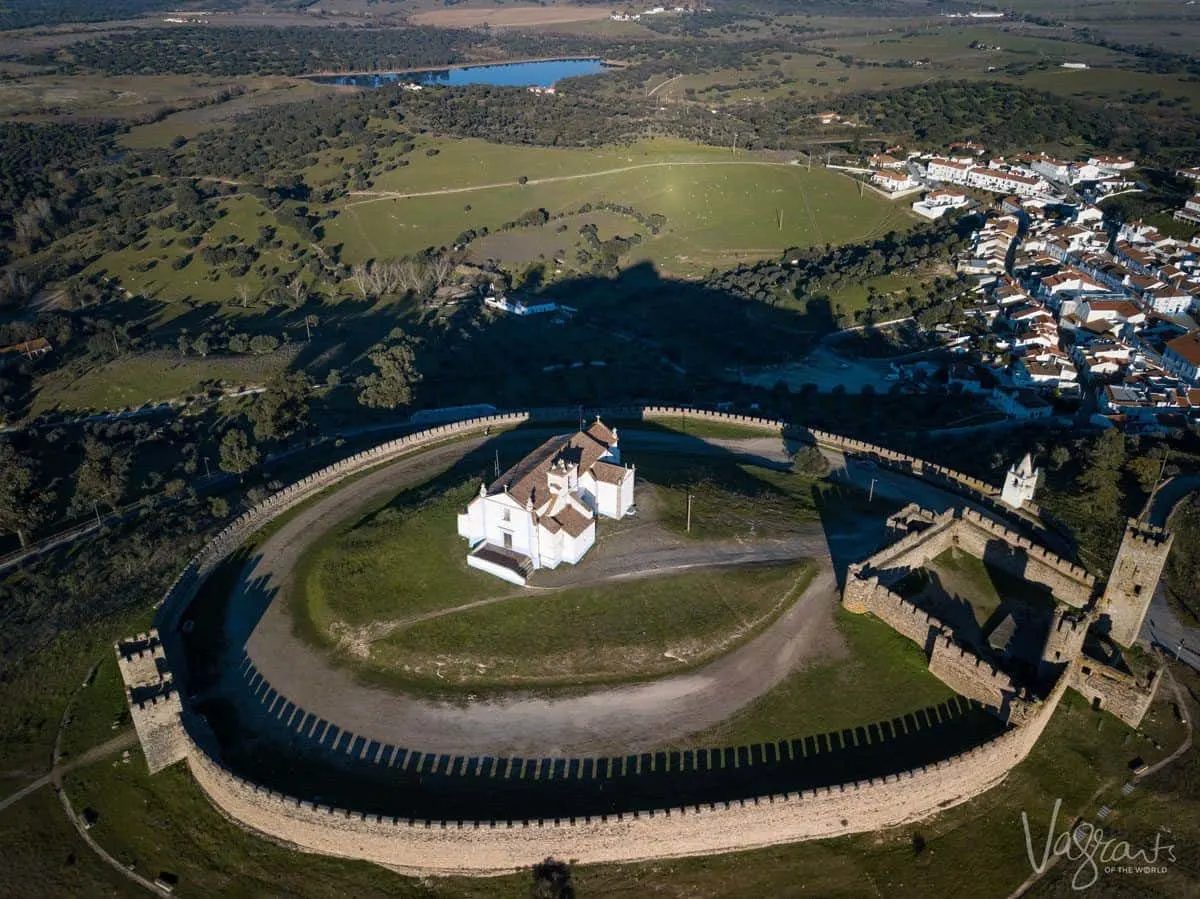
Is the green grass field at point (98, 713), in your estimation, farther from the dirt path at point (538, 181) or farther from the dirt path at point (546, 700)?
the dirt path at point (538, 181)

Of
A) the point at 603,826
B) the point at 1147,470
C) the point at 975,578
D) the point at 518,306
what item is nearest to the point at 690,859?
the point at 603,826

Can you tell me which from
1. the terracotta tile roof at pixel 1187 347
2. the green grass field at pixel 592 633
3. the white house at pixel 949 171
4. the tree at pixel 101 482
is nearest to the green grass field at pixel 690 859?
the green grass field at pixel 592 633

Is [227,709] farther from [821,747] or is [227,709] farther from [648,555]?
[821,747]

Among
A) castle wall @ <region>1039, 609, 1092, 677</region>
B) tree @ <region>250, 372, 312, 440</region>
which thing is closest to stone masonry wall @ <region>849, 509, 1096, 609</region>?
castle wall @ <region>1039, 609, 1092, 677</region>

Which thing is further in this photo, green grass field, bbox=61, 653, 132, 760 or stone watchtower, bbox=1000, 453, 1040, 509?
stone watchtower, bbox=1000, 453, 1040, 509

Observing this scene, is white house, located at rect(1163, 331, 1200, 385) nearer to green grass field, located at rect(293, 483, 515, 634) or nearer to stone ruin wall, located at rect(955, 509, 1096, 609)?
stone ruin wall, located at rect(955, 509, 1096, 609)

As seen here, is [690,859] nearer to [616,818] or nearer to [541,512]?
[616,818]
